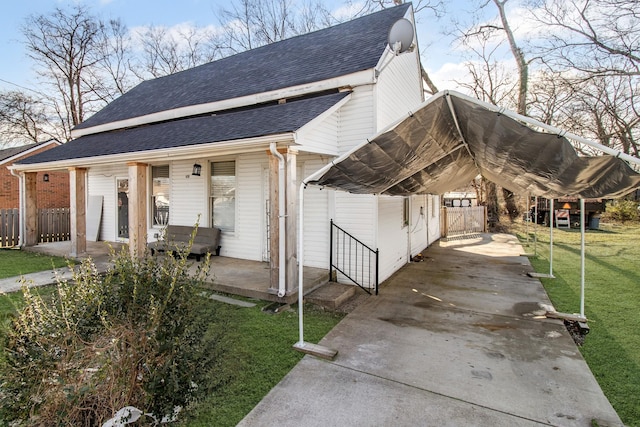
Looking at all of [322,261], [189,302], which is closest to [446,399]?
[189,302]

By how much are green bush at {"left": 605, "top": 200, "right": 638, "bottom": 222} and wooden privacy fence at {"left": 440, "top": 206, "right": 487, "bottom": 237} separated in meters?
11.0

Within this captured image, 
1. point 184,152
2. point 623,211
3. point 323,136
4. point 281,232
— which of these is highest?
point 323,136

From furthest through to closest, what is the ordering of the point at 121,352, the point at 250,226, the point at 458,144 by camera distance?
the point at 250,226 < the point at 458,144 < the point at 121,352

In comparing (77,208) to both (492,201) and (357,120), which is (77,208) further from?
(492,201)

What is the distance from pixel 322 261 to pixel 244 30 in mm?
21137

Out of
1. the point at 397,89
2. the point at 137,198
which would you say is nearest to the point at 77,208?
the point at 137,198

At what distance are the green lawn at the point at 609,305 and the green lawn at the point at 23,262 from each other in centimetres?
956

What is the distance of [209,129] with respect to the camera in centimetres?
668

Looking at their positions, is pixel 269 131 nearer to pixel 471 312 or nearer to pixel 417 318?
pixel 417 318

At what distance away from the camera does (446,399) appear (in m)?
2.97

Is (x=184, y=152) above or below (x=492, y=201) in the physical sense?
above

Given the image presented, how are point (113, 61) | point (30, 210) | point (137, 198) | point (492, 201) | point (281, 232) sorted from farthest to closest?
1. point (113, 61)
2. point (492, 201)
3. point (30, 210)
4. point (137, 198)
5. point (281, 232)

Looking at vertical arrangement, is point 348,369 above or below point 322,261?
below

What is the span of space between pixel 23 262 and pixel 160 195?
3.60 metres
